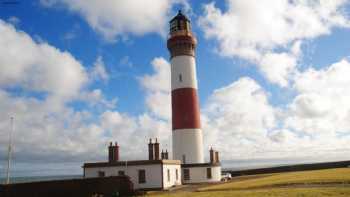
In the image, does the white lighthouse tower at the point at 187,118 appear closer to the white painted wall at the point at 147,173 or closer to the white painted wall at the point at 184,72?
the white painted wall at the point at 184,72

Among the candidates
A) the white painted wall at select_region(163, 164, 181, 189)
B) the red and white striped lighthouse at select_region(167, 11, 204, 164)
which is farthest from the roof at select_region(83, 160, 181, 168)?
the red and white striped lighthouse at select_region(167, 11, 204, 164)

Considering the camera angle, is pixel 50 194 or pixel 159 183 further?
pixel 159 183

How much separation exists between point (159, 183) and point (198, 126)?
10028mm

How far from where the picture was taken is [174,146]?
4444 centimetres

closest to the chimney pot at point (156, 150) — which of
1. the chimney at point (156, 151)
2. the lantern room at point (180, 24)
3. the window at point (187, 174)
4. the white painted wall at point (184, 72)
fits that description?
the chimney at point (156, 151)

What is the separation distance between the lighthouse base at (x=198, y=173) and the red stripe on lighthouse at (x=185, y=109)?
4590mm

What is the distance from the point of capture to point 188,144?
43.5m

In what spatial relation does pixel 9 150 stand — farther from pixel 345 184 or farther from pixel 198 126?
pixel 345 184

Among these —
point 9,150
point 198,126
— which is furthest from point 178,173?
point 9,150

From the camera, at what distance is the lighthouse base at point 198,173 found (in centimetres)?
4381

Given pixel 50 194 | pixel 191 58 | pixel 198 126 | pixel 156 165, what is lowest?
pixel 50 194

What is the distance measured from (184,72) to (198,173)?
12.0m

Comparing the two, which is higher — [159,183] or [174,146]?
[174,146]

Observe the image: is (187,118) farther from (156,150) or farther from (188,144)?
(156,150)
